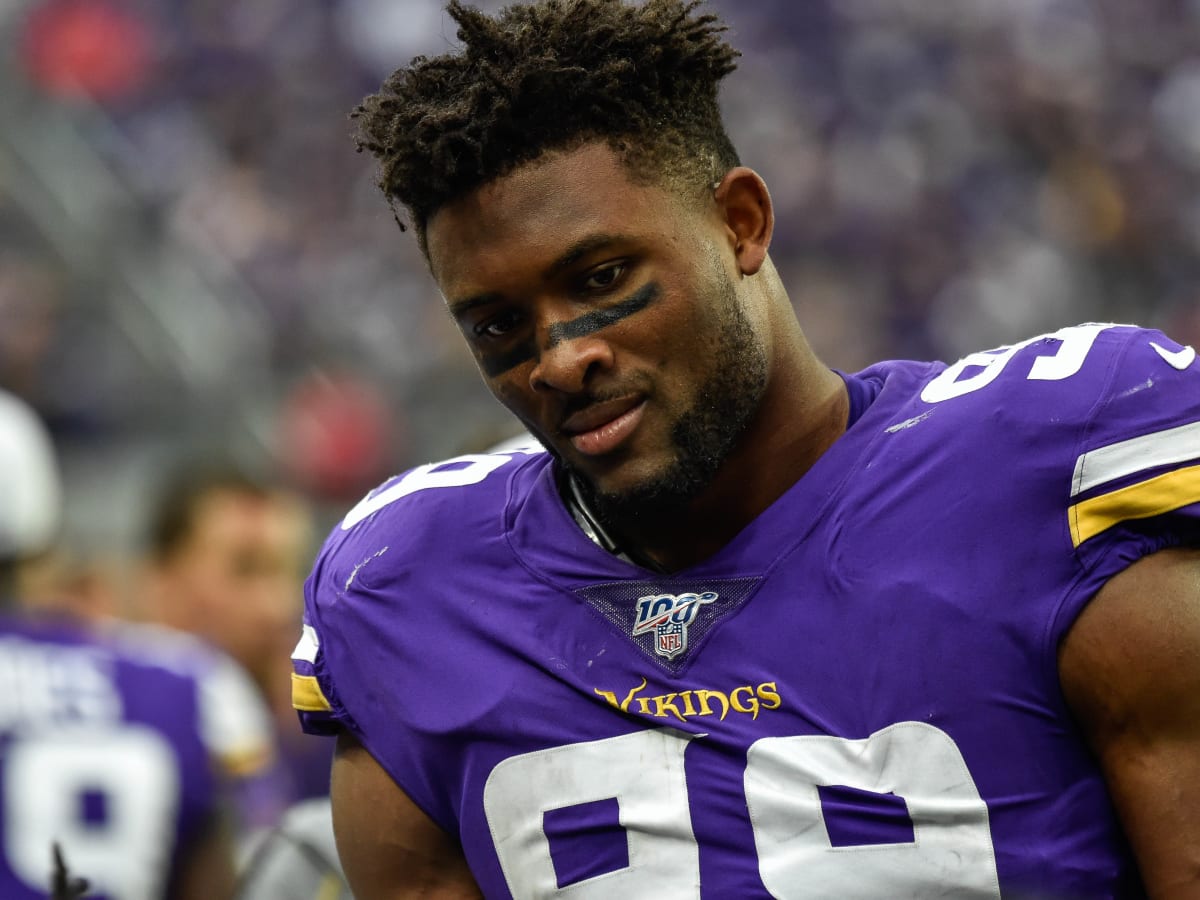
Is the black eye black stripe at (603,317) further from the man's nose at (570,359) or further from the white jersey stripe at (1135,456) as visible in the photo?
the white jersey stripe at (1135,456)

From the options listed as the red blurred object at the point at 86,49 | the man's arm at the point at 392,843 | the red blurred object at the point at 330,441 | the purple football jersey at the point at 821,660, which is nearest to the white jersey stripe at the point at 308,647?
the purple football jersey at the point at 821,660

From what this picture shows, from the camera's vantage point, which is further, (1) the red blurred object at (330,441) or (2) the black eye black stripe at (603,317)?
(1) the red blurred object at (330,441)

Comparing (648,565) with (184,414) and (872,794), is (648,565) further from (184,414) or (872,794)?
(184,414)

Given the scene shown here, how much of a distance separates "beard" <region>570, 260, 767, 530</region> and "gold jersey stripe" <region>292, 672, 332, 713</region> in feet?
1.58

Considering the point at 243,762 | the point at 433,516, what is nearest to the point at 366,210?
the point at 243,762

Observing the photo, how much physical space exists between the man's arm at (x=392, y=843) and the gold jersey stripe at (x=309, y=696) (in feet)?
0.21

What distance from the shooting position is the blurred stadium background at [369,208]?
10375 mm

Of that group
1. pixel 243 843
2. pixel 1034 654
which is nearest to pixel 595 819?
pixel 1034 654

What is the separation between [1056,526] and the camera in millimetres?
1930

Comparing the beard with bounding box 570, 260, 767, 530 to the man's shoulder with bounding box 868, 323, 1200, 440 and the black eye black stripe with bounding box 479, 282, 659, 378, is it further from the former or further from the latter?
the man's shoulder with bounding box 868, 323, 1200, 440

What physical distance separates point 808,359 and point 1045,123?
408 inches

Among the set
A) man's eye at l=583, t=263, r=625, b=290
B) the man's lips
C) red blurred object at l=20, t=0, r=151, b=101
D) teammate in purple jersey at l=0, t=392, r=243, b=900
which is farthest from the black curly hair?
red blurred object at l=20, t=0, r=151, b=101

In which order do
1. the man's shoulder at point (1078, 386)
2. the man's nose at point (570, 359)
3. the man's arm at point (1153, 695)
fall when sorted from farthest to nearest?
1. the man's nose at point (570, 359)
2. the man's shoulder at point (1078, 386)
3. the man's arm at point (1153, 695)

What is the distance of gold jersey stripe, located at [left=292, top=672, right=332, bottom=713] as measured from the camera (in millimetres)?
2330
